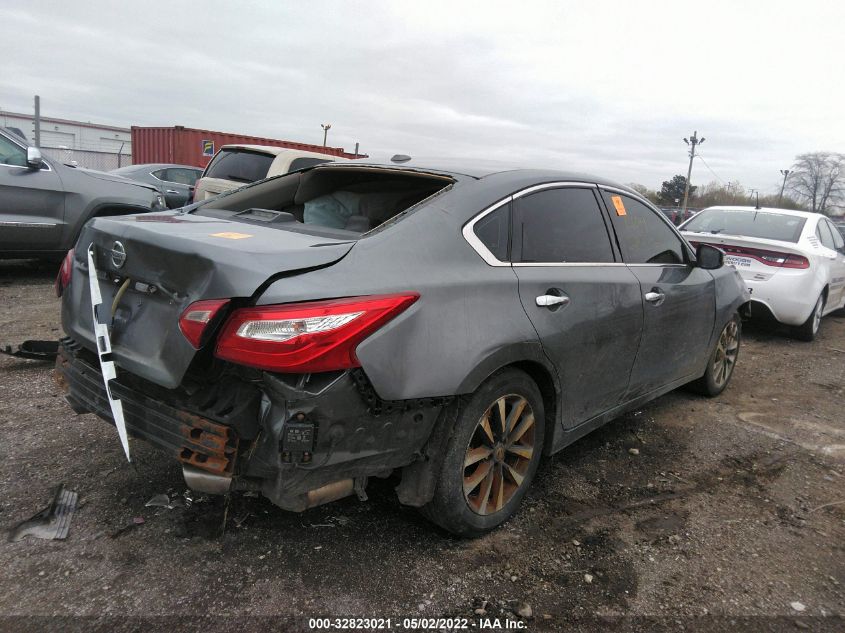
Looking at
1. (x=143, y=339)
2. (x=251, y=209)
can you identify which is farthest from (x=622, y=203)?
(x=143, y=339)

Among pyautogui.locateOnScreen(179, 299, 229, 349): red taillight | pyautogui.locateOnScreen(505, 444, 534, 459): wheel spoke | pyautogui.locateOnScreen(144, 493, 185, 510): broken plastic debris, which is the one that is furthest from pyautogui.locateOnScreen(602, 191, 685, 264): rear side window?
pyautogui.locateOnScreen(144, 493, 185, 510): broken plastic debris

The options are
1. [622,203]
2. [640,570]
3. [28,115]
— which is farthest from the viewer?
[28,115]

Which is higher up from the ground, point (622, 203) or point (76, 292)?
point (622, 203)

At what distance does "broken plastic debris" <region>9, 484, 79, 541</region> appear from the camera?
251 centimetres

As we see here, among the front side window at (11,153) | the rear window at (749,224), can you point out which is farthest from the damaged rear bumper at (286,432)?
the rear window at (749,224)

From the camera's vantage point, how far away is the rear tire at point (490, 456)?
2459mm

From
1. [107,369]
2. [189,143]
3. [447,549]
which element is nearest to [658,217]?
[447,549]

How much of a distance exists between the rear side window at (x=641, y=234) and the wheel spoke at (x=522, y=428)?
1211mm

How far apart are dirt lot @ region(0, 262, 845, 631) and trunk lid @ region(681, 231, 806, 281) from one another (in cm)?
346

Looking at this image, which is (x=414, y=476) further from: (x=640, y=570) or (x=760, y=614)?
(x=760, y=614)

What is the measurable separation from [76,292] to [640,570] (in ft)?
8.82

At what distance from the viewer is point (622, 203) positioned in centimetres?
366

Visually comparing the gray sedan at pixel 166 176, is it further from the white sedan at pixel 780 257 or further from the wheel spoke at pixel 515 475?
the wheel spoke at pixel 515 475

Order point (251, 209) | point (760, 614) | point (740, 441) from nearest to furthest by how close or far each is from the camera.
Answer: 1. point (760, 614)
2. point (251, 209)
3. point (740, 441)
